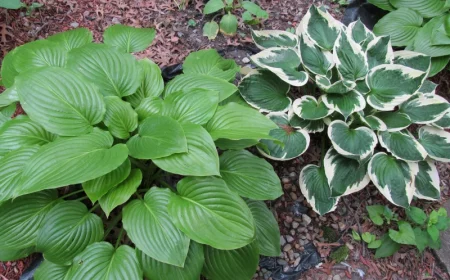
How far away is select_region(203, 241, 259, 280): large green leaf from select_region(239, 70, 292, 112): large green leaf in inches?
34.6

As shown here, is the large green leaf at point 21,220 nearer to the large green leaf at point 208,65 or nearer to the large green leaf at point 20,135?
the large green leaf at point 20,135

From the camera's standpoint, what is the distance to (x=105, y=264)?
169 centimetres

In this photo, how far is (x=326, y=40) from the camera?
8.09ft

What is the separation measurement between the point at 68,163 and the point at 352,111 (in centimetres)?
149

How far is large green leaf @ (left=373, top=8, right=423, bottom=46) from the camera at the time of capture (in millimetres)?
2828

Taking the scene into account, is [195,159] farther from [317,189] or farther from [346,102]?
[346,102]

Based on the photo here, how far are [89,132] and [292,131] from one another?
113 centimetres

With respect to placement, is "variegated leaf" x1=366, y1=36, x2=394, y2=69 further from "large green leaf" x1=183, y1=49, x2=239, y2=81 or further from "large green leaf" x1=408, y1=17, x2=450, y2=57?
"large green leaf" x1=183, y1=49, x2=239, y2=81

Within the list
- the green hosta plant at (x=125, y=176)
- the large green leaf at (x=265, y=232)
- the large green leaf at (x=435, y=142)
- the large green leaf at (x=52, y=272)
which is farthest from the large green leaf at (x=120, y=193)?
the large green leaf at (x=435, y=142)

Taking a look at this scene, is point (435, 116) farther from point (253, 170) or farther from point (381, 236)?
point (253, 170)

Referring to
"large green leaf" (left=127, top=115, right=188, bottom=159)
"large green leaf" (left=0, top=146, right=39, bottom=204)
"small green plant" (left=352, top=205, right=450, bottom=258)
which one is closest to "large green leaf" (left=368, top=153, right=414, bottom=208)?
"small green plant" (left=352, top=205, right=450, bottom=258)

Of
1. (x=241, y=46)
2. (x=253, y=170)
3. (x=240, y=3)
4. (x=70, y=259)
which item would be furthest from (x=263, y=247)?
(x=240, y=3)

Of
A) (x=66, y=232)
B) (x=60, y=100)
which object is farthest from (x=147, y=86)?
(x=66, y=232)

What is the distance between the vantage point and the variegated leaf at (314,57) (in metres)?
2.40
